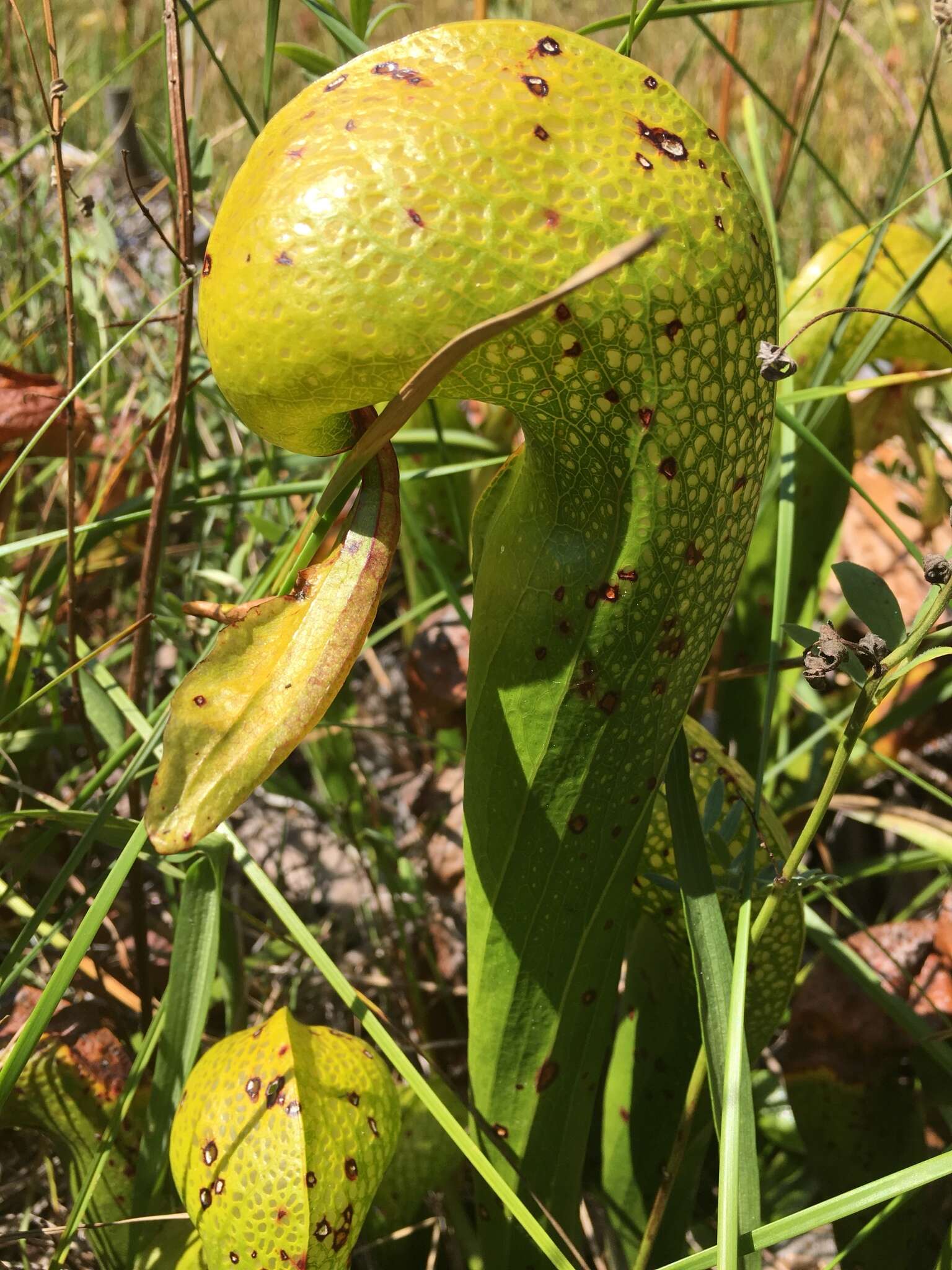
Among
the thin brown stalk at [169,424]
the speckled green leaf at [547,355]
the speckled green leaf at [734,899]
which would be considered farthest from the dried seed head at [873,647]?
the thin brown stalk at [169,424]

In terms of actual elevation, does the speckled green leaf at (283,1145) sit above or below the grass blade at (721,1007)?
below

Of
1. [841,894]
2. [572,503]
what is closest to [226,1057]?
[572,503]

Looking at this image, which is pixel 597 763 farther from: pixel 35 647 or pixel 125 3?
pixel 125 3

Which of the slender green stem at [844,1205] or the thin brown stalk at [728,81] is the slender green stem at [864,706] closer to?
the slender green stem at [844,1205]

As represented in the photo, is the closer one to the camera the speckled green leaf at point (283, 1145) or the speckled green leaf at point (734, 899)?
the speckled green leaf at point (283, 1145)

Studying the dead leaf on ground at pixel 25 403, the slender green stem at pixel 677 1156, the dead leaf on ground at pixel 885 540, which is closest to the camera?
the slender green stem at pixel 677 1156

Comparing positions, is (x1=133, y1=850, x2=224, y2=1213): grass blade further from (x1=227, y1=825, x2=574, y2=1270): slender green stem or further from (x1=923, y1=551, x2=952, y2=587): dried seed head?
(x1=923, y1=551, x2=952, y2=587): dried seed head

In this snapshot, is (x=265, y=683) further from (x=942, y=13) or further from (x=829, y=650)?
(x=942, y=13)

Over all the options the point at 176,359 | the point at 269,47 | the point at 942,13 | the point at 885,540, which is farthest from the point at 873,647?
the point at 885,540
